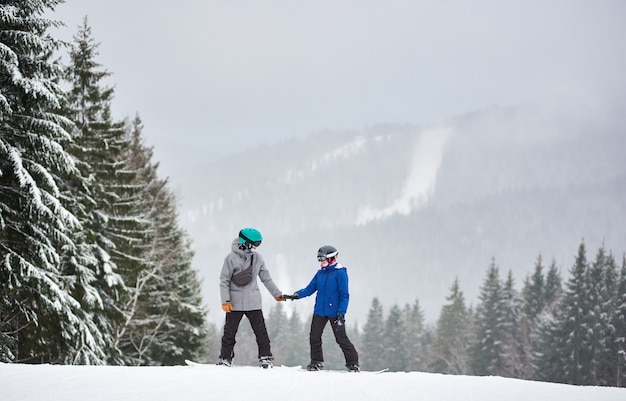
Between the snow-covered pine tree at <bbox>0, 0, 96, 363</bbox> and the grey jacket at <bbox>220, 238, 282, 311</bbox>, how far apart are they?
5011mm

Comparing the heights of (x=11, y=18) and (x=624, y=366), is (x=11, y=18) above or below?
above

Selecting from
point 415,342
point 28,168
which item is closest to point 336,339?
point 28,168

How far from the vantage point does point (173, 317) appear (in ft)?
87.1

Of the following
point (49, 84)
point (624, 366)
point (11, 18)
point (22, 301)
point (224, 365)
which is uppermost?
point (11, 18)

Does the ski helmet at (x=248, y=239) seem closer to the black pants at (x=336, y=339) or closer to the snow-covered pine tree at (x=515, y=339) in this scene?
the black pants at (x=336, y=339)

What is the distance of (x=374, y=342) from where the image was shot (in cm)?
8494

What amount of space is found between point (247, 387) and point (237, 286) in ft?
10.9

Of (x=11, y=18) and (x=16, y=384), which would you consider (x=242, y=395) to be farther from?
(x=11, y=18)

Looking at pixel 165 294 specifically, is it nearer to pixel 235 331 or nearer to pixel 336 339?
pixel 235 331

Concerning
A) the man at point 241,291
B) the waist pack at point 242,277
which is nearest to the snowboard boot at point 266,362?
the man at point 241,291

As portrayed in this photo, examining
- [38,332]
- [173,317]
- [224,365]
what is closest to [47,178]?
[38,332]

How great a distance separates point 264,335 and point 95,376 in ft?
11.3

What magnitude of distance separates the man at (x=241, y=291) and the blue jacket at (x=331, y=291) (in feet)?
3.14

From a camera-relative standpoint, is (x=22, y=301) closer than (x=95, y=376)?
No
